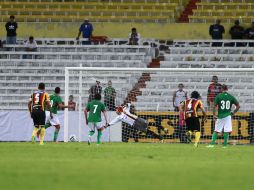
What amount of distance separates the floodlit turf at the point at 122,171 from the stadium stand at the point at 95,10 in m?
19.3

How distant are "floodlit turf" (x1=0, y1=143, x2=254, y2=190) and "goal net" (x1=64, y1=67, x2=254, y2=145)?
11.1 metres

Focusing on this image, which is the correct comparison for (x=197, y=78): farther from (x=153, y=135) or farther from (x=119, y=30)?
(x=119, y=30)

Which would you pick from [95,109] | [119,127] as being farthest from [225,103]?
[119,127]

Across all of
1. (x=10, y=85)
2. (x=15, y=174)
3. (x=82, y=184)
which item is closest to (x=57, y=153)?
(x=15, y=174)

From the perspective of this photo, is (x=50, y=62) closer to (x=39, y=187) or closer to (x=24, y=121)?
(x=24, y=121)

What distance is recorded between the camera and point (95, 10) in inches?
1628

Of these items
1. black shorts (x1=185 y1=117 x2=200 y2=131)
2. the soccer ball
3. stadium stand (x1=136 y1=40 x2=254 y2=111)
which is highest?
stadium stand (x1=136 y1=40 x2=254 y2=111)

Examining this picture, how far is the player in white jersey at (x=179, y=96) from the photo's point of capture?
111 feet

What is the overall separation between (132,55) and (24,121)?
20.5ft

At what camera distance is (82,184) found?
13508mm

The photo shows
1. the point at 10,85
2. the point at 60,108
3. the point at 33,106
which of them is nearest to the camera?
the point at 33,106

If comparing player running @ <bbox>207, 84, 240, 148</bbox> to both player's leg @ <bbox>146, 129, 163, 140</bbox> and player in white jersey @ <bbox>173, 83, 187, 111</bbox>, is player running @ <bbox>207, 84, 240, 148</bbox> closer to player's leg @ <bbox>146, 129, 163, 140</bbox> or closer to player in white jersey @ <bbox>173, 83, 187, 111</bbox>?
player's leg @ <bbox>146, 129, 163, 140</bbox>

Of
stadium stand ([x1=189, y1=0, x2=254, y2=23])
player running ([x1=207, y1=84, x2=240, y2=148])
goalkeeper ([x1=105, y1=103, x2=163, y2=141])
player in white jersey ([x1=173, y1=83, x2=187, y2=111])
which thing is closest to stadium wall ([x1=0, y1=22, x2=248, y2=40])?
stadium stand ([x1=189, y1=0, x2=254, y2=23])

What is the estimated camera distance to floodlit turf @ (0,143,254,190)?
531 inches
